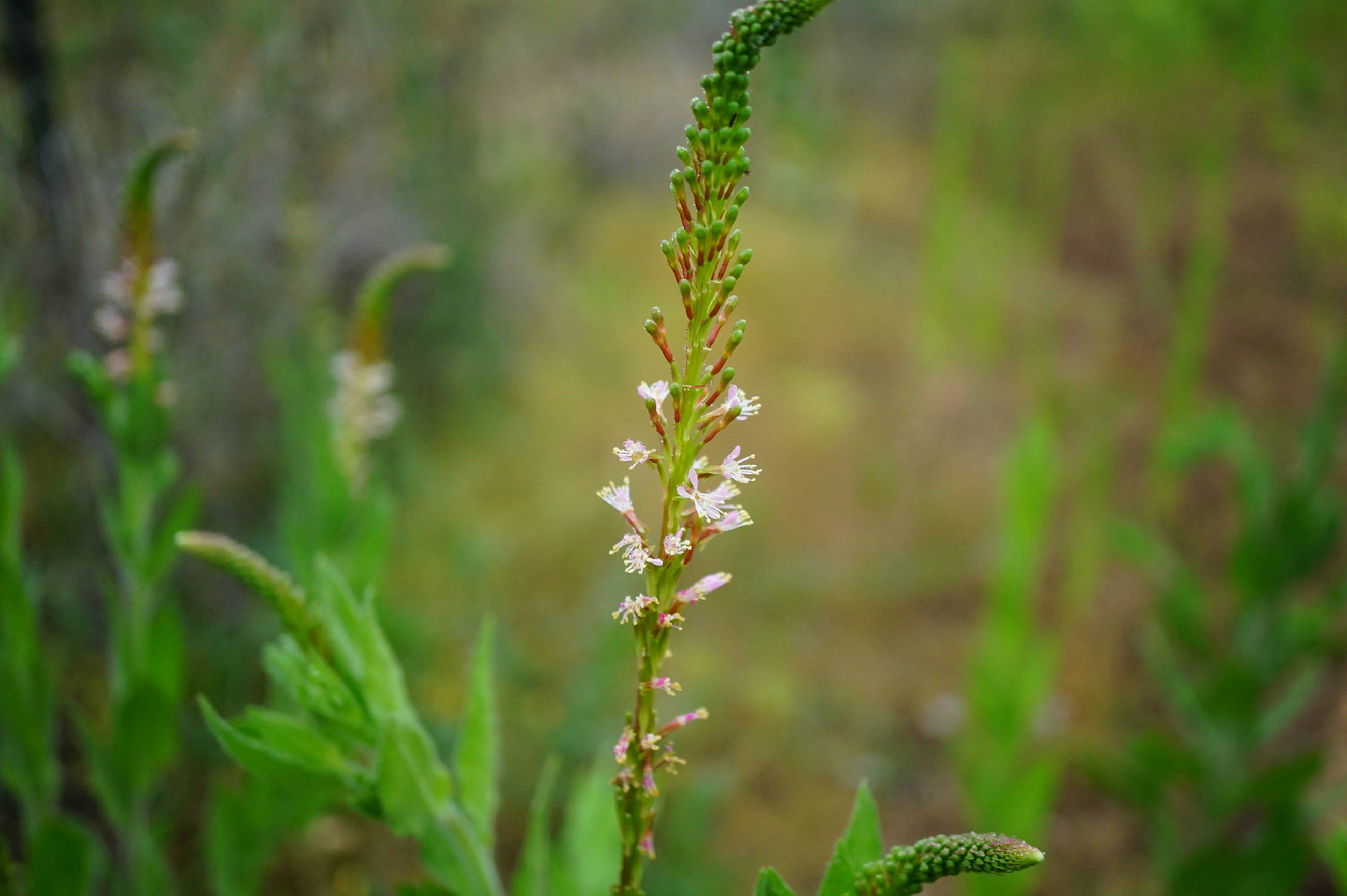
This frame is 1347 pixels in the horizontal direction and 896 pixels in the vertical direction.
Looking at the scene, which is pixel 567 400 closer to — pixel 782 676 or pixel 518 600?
pixel 518 600

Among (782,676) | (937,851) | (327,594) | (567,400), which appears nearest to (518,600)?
(782,676)

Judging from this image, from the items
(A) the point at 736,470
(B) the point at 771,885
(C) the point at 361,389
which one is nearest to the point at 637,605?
(A) the point at 736,470

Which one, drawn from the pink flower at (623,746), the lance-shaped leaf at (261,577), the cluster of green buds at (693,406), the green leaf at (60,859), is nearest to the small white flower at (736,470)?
the cluster of green buds at (693,406)

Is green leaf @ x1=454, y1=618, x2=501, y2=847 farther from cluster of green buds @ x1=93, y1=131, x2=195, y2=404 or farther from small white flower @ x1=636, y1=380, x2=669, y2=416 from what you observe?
cluster of green buds @ x1=93, y1=131, x2=195, y2=404

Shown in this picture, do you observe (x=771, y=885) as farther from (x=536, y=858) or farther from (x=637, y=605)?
(x=536, y=858)

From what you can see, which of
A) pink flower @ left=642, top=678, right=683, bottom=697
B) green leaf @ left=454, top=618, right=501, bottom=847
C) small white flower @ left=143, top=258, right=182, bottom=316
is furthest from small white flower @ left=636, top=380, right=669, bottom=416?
small white flower @ left=143, top=258, right=182, bottom=316
